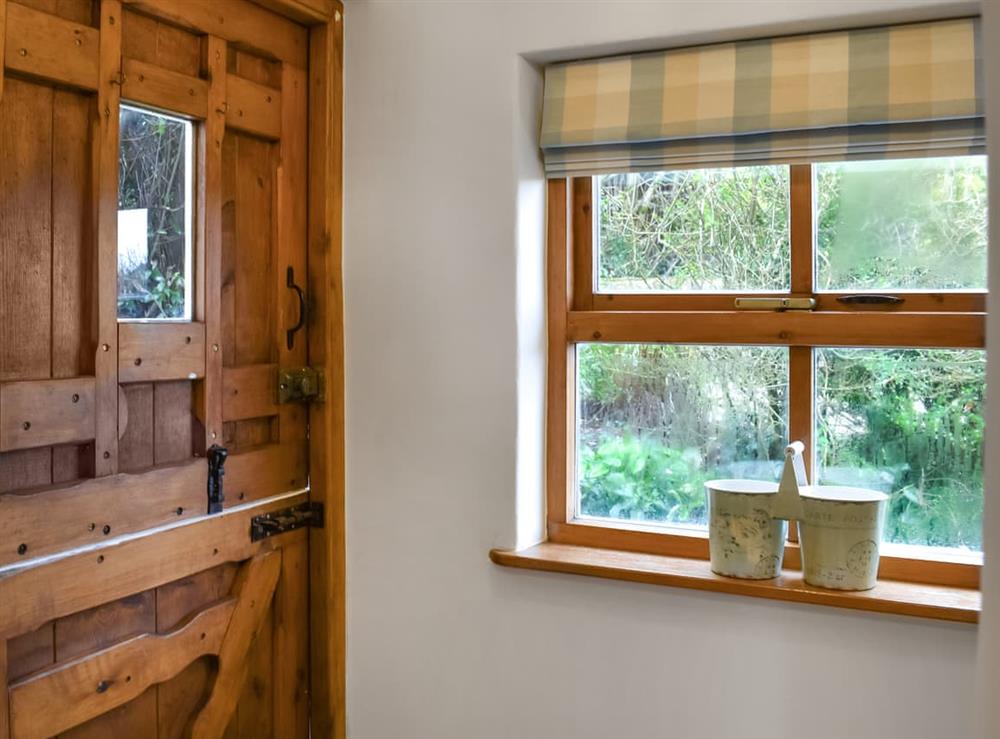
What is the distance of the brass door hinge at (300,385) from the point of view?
2.15 m

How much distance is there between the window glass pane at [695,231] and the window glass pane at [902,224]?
93mm

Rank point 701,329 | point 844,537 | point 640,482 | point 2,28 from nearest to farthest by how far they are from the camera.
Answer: point 2,28 → point 844,537 → point 701,329 → point 640,482

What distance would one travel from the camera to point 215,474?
6.41 feet

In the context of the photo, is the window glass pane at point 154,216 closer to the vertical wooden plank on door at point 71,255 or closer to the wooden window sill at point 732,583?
the vertical wooden plank on door at point 71,255

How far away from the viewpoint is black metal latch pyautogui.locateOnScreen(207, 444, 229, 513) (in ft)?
6.40

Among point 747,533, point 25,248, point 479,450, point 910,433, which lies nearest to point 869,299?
point 910,433

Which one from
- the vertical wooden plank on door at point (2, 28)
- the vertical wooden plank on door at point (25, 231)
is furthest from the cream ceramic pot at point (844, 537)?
the vertical wooden plank on door at point (2, 28)

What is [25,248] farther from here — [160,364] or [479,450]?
[479,450]

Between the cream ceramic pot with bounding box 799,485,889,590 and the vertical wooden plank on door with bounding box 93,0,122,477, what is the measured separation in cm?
129

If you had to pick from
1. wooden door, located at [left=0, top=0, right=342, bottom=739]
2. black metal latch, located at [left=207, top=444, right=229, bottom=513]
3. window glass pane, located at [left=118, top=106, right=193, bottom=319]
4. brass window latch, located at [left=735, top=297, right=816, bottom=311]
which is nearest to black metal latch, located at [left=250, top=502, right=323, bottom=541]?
wooden door, located at [left=0, top=0, right=342, bottom=739]

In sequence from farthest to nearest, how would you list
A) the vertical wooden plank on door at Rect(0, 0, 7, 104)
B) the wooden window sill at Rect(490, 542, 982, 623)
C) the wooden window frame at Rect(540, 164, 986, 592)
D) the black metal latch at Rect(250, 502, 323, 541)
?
the black metal latch at Rect(250, 502, 323, 541), the wooden window frame at Rect(540, 164, 986, 592), the wooden window sill at Rect(490, 542, 982, 623), the vertical wooden plank on door at Rect(0, 0, 7, 104)

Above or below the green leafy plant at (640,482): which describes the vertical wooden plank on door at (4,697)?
below

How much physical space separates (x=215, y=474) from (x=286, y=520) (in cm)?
26

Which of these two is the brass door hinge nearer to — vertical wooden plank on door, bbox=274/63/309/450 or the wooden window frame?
vertical wooden plank on door, bbox=274/63/309/450
